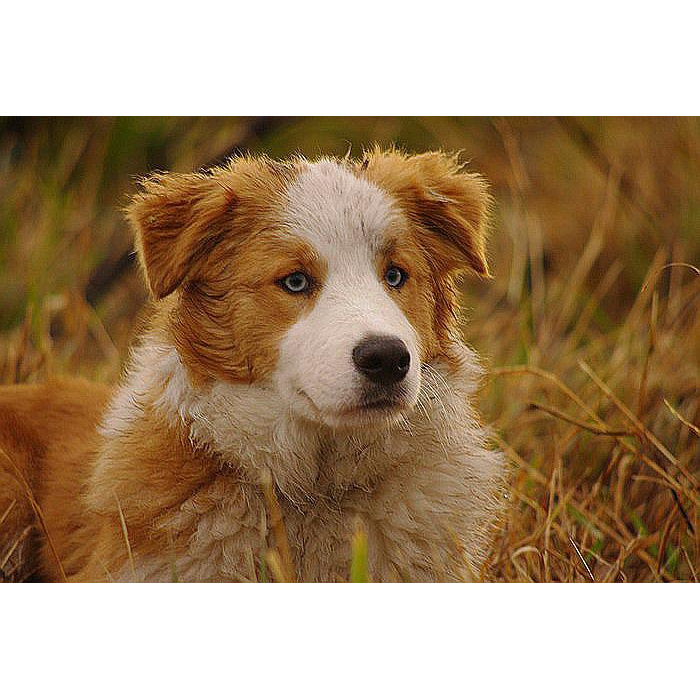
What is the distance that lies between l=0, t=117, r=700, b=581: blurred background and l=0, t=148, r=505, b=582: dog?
0.40 meters

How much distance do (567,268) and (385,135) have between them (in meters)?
1.92

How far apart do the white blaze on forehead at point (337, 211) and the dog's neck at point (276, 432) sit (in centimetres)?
44

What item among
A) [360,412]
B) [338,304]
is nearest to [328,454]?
[360,412]

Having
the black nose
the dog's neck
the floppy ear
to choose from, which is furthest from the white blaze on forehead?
the dog's neck

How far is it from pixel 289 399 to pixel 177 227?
1.93 feet

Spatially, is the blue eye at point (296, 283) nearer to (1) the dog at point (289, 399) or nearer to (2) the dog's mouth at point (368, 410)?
(1) the dog at point (289, 399)

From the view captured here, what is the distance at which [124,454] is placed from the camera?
299 cm

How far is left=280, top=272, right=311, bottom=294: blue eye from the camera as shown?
9.02ft

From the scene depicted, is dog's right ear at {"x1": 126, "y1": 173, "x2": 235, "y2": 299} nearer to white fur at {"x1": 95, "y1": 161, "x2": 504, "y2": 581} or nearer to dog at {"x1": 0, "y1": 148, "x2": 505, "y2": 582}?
dog at {"x1": 0, "y1": 148, "x2": 505, "y2": 582}

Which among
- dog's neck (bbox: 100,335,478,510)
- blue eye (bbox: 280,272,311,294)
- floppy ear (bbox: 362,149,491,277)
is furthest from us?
floppy ear (bbox: 362,149,491,277)

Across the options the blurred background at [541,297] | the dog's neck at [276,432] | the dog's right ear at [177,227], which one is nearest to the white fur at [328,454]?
the dog's neck at [276,432]

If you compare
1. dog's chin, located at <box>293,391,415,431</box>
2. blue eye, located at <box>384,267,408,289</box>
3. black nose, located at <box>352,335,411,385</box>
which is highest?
blue eye, located at <box>384,267,408,289</box>

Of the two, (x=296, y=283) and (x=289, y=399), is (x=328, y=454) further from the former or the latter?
(x=296, y=283)

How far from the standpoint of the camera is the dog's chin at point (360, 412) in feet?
8.60
